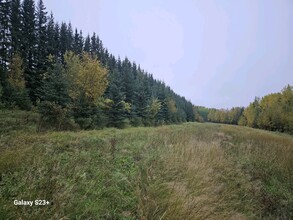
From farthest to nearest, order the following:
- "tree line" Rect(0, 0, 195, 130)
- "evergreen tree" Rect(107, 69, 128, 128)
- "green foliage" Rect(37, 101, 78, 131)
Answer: "evergreen tree" Rect(107, 69, 128, 128)
"tree line" Rect(0, 0, 195, 130)
"green foliage" Rect(37, 101, 78, 131)

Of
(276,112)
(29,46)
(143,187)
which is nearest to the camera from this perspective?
(143,187)

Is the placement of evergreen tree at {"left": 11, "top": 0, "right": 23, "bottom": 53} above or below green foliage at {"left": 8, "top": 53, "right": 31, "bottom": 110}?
above

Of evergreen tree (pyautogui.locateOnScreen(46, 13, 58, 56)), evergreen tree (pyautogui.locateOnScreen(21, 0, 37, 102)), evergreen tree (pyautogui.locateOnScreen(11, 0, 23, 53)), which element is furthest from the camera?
evergreen tree (pyautogui.locateOnScreen(46, 13, 58, 56))

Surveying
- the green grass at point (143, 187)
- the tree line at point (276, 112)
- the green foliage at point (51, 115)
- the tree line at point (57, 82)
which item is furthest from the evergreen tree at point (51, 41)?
the tree line at point (276, 112)

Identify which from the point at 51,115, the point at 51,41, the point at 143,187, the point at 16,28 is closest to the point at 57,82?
the point at 51,115

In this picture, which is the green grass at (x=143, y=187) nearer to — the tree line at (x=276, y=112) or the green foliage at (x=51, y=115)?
the green foliage at (x=51, y=115)

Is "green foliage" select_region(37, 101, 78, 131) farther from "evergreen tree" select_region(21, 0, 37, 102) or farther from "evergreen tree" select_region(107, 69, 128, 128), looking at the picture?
"evergreen tree" select_region(21, 0, 37, 102)

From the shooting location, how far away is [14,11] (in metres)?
28.8

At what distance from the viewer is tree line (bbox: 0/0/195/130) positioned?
58.0 ft

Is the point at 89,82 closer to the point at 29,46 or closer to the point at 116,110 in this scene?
the point at 116,110

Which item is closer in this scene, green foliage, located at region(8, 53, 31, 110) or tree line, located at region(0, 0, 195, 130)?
tree line, located at region(0, 0, 195, 130)

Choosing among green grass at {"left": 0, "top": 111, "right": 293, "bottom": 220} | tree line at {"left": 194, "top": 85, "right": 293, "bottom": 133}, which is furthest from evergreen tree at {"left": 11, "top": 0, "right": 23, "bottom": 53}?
tree line at {"left": 194, "top": 85, "right": 293, "bottom": 133}

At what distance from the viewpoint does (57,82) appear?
1752cm

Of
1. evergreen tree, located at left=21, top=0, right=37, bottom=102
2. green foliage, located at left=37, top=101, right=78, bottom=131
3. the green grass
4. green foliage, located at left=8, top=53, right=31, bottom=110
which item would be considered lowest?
the green grass
